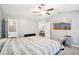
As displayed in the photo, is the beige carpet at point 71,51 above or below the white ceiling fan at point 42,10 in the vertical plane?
below

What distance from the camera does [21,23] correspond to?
1589 mm

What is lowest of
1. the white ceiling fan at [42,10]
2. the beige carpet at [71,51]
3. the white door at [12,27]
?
the beige carpet at [71,51]

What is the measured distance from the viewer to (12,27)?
156 centimetres

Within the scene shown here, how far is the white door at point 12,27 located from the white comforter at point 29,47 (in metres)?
0.08

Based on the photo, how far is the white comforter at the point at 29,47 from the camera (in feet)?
4.94

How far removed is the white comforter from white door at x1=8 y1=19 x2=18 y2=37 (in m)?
0.08

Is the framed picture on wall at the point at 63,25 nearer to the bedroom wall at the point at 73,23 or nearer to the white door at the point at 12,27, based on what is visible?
the bedroom wall at the point at 73,23

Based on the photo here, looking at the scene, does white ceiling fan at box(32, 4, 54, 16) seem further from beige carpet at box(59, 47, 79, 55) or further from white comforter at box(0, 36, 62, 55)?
beige carpet at box(59, 47, 79, 55)

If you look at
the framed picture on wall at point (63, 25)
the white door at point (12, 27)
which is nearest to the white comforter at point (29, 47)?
the white door at point (12, 27)

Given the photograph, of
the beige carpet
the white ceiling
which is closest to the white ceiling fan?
the white ceiling

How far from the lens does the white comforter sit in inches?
59.2
